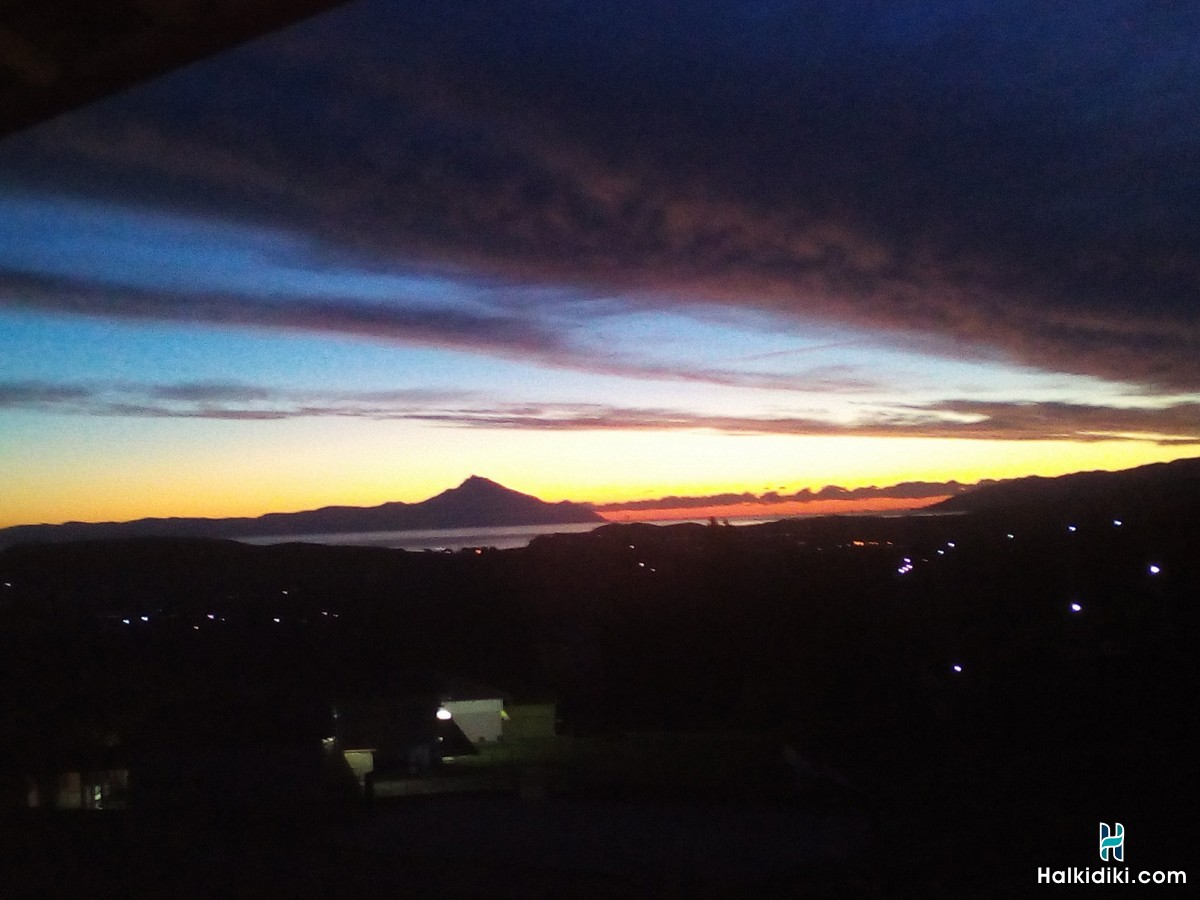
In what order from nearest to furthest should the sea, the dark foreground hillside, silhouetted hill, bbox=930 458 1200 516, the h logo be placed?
the h logo, the dark foreground hillside, silhouetted hill, bbox=930 458 1200 516, the sea

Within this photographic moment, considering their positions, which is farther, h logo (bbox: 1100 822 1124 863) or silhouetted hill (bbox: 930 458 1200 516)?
silhouetted hill (bbox: 930 458 1200 516)

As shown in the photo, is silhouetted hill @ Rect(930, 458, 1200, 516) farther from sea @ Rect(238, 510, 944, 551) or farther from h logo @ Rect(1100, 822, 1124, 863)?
h logo @ Rect(1100, 822, 1124, 863)

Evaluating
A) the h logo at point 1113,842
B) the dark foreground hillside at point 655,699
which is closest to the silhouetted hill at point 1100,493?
the dark foreground hillside at point 655,699

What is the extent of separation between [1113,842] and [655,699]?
17.8 feet

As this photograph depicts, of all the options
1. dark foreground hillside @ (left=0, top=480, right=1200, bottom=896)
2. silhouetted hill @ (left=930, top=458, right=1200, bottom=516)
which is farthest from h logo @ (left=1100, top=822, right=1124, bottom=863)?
silhouetted hill @ (left=930, top=458, right=1200, bottom=516)

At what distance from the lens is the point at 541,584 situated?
48.9 feet

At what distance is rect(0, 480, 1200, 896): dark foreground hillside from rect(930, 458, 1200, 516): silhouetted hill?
24 centimetres

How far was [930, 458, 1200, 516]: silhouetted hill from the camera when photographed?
541 inches

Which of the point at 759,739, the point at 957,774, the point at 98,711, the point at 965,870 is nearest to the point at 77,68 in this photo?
the point at 965,870

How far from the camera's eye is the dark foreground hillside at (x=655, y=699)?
385 centimetres

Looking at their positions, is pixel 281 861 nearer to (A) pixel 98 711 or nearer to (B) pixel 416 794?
(B) pixel 416 794

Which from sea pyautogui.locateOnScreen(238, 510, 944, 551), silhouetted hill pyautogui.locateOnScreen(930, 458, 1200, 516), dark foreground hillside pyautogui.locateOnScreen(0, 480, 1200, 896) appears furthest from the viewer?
sea pyautogui.locateOnScreen(238, 510, 944, 551)

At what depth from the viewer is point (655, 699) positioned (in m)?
8.80

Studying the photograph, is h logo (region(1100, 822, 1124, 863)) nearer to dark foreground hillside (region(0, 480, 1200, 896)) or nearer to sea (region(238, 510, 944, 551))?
dark foreground hillside (region(0, 480, 1200, 896))
